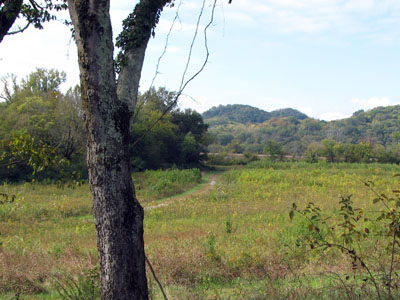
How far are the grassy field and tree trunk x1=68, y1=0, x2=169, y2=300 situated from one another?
1273 mm

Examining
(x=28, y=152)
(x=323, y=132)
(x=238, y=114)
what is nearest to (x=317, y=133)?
(x=323, y=132)

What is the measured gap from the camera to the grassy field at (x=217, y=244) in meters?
4.57

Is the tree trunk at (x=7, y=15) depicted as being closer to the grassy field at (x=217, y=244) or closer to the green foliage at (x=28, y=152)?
the green foliage at (x=28, y=152)

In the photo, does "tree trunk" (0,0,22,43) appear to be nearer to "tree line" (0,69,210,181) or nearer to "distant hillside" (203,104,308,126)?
"tree line" (0,69,210,181)

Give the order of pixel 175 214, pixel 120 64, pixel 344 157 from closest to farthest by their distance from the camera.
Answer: pixel 120 64, pixel 175 214, pixel 344 157

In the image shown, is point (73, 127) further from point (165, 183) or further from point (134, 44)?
point (134, 44)

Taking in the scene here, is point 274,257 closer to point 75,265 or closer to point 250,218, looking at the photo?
point 75,265

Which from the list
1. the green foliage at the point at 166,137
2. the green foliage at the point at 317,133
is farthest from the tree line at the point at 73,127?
the green foliage at the point at 317,133

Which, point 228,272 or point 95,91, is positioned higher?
point 95,91

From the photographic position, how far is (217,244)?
8.75 meters

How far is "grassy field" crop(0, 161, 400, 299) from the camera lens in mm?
4570

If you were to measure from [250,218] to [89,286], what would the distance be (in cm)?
Answer: 1156

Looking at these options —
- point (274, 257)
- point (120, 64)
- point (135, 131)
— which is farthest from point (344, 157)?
point (120, 64)

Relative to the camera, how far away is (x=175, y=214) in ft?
54.9
